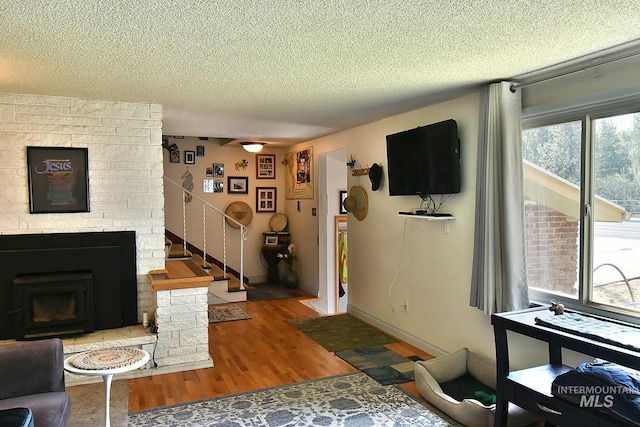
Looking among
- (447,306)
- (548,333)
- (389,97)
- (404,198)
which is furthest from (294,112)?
(548,333)

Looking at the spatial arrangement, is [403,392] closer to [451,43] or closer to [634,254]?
[634,254]

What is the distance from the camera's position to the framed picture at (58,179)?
386 cm

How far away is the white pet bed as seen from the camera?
283 cm

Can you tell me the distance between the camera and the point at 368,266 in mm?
5309

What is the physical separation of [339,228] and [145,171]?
10.5 feet

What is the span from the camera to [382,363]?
4000 mm

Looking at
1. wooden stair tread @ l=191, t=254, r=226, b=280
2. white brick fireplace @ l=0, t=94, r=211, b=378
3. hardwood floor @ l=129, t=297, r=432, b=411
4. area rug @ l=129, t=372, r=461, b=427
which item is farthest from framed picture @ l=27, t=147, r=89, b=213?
wooden stair tread @ l=191, t=254, r=226, b=280

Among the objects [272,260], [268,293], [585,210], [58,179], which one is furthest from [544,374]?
[272,260]

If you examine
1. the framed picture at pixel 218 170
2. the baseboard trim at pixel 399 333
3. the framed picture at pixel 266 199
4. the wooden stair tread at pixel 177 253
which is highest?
the framed picture at pixel 218 170

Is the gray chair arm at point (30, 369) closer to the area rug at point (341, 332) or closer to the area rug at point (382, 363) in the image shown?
the area rug at point (382, 363)

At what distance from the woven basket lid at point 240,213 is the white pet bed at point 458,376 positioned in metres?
4.81

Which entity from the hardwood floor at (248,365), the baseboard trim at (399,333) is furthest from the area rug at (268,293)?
the baseboard trim at (399,333)

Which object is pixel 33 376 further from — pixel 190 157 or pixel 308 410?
pixel 190 157

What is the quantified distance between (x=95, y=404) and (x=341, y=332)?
→ 2499mm
